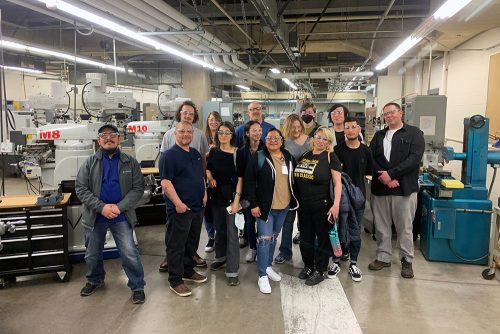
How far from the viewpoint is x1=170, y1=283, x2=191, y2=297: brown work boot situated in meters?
2.85

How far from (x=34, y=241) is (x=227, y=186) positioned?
175 cm

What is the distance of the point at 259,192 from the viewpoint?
2.86m

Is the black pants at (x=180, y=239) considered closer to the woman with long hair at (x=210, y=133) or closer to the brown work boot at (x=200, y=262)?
the brown work boot at (x=200, y=262)

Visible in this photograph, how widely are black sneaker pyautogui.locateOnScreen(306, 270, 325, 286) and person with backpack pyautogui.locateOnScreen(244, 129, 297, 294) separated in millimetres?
367

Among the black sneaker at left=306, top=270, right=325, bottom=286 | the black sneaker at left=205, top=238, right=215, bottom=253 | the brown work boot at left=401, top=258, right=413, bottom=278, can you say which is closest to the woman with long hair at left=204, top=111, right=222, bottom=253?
the black sneaker at left=205, top=238, right=215, bottom=253

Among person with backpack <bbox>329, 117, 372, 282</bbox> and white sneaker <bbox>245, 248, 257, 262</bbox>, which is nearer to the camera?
person with backpack <bbox>329, 117, 372, 282</bbox>

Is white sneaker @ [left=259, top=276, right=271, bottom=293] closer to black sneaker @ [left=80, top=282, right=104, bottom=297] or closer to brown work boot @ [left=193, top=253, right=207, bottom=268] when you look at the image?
brown work boot @ [left=193, top=253, right=207, bottom=268]

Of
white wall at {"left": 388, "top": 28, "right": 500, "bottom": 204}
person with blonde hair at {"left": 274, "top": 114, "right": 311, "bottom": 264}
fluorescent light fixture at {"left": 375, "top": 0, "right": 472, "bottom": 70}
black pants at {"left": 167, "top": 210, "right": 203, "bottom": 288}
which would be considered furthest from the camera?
white wall at {"left": 388, "top": 28, "right": 500, "bottom": 204}

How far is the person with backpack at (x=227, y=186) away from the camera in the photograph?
296 centimetres

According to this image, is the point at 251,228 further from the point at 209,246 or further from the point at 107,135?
the point at 107,135

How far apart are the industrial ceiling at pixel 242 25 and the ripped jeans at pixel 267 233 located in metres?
2.20

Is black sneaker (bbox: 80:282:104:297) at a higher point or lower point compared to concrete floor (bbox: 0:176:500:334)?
higher

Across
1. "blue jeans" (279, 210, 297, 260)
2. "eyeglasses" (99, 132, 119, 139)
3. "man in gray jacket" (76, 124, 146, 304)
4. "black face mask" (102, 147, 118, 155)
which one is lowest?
"blue jeans" (279, 210, 297, 260)

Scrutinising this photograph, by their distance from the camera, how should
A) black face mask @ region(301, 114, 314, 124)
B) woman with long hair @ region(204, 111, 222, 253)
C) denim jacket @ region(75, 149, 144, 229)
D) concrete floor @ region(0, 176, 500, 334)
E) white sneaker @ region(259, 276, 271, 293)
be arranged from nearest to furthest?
concrete floor @ region(0, 176, 500, 334)
denim jacket @ region(75, 149, 144, 229)
white sneaker @ region(259, 276, 271, 293)
woman with long hair @ region(204, 111, 222, 253)
black face mask @ region(301, 114, 314, 124)
